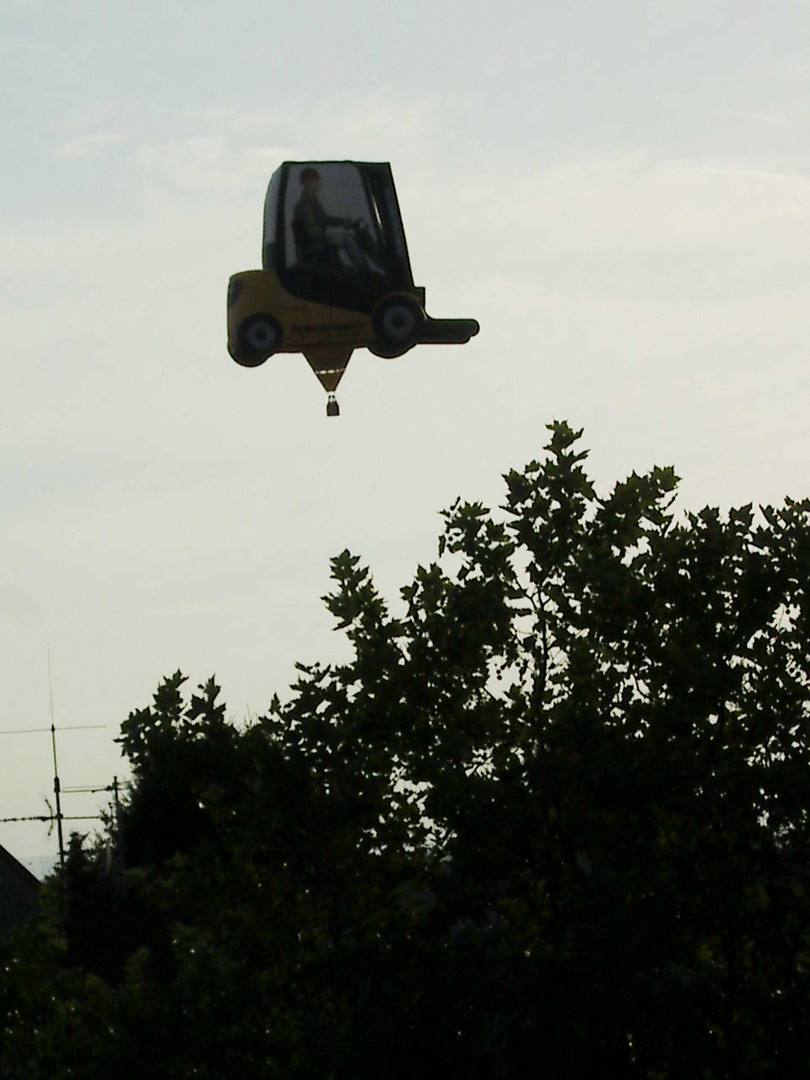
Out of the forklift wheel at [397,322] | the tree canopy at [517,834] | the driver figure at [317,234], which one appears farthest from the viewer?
the forklift wheel at [397,322]

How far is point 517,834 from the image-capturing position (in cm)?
1525

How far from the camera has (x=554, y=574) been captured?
55.8ft

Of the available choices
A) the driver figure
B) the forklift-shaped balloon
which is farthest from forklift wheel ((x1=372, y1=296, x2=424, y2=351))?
the driver figure

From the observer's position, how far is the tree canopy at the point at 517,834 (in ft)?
48.2

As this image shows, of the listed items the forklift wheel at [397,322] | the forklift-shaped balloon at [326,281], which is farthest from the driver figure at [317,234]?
the forklift wheel at [397,322]

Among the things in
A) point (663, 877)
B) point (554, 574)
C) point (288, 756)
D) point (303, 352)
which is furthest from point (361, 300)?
point (663, 877)

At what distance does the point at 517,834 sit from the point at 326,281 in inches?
465

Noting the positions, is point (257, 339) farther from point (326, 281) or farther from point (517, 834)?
point (517, 834)

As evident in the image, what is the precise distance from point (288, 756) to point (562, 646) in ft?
8.46

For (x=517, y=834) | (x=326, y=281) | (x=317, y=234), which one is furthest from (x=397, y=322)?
(x=517, y=834)

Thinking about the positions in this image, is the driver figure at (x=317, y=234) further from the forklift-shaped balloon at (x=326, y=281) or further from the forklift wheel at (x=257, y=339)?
the forklift wheel at (x=257, y=339)

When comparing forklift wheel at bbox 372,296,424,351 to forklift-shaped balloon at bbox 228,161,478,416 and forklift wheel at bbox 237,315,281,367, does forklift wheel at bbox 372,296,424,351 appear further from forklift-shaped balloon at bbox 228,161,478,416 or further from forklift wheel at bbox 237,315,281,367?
forklift wheel at bbox 237,315,281,367

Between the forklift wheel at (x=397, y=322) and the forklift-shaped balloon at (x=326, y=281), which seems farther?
the forklift wheel at (x=397, y=322)

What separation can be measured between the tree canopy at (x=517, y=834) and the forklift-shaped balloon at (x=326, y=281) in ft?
28.7
